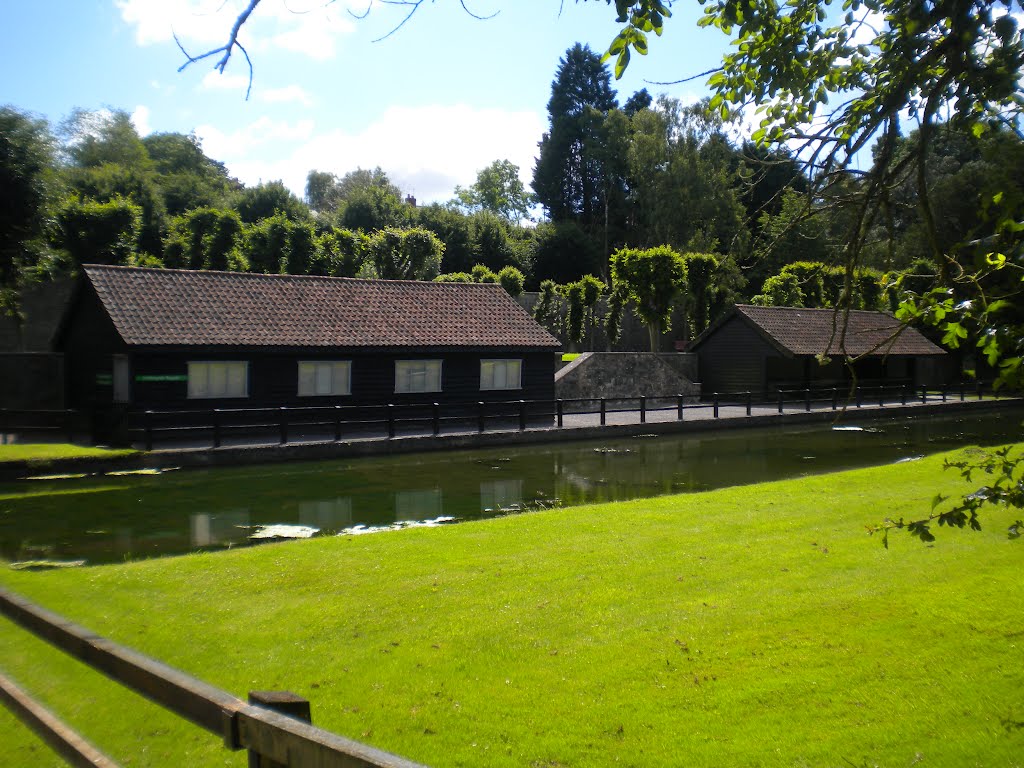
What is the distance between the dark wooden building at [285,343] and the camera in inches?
846

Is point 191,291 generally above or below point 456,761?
above

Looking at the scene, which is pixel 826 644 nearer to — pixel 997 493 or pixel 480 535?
pixel 997 493

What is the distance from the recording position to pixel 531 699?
548 centimetres

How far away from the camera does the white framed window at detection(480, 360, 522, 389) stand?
26688 mm

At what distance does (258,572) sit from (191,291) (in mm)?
16018

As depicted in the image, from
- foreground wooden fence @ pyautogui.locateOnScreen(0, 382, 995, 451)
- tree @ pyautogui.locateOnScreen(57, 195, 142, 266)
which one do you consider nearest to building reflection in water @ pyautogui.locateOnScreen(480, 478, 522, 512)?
foreground wooden fence @ pyautogui.locateOnScreen(0, 382, 995, 451)

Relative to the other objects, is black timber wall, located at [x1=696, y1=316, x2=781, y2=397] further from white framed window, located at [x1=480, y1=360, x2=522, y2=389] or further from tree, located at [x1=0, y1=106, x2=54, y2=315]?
tree, located at [x1=0, y1=106, x2=54, y2=315]

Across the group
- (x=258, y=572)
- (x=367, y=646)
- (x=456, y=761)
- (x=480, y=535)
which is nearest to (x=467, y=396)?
(x=480, y=535)

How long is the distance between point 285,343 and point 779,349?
18.9 meters

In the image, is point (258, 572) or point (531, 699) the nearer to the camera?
point (531, 699)

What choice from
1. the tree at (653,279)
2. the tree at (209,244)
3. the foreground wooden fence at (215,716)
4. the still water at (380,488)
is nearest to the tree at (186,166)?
the tree at (209,244)

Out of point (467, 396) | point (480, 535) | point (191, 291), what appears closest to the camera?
point (480, 535)

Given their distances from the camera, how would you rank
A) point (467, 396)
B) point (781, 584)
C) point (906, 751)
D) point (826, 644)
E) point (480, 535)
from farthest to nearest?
point (467, 396)
point (480, 535)
point (781, 584)
point (826, 644)
point (906, 751)

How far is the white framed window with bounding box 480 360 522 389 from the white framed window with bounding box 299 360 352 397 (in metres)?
4.31
